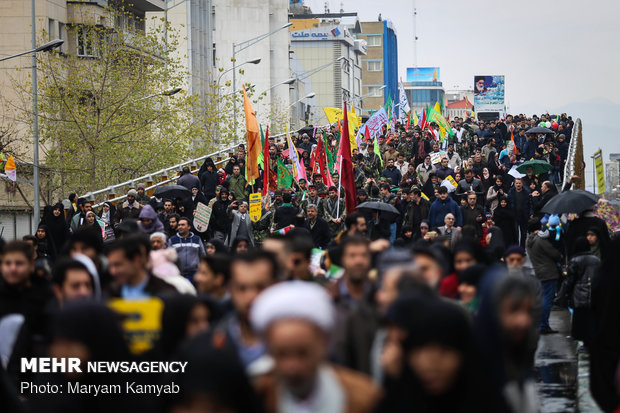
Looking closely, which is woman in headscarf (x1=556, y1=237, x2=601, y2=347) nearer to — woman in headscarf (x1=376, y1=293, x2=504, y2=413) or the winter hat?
the winter hat

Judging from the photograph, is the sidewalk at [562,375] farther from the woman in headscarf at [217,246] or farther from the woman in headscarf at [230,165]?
the woman in headscarf at [230,165]

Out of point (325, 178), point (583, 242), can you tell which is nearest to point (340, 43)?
point (325, 178)

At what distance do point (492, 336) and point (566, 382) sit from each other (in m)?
7.59

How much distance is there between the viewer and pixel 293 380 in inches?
169

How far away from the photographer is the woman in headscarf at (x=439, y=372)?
454 cm

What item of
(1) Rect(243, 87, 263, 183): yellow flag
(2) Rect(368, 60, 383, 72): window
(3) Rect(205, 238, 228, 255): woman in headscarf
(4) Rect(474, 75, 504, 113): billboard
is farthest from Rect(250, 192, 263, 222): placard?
(2) Rect(368, 60, 383, 72): window

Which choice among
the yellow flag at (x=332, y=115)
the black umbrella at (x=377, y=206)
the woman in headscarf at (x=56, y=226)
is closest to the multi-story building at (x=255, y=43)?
the yellow flag at (x=332, y=115)

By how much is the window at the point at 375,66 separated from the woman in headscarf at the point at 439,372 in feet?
578

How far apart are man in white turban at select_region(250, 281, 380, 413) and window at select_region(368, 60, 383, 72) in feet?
578

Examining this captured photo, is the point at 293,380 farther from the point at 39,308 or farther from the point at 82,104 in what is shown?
the point at 82,104

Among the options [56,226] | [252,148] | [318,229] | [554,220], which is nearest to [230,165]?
[252,148]

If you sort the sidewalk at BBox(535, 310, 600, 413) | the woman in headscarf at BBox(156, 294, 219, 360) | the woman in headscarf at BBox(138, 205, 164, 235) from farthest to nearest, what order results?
the woman in headscarf at BBox(138, 205, 164, 235) < the sidewalk at BBox(535, 310, 600, 413) < the woman in headscarf at BBox(156, 294, 219, 360)

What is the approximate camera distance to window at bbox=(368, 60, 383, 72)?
179375 mm

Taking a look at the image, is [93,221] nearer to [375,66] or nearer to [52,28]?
[52,28]
